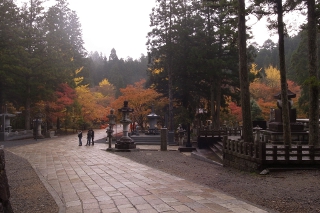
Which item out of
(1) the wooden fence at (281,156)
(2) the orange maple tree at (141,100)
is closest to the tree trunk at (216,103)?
(2) the orange maple tree at (141,100)

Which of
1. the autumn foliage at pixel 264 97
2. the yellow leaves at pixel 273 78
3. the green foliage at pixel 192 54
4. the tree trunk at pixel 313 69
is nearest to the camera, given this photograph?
the tree trunk at pixel 313 69

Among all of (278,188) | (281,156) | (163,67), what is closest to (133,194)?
(278,188)

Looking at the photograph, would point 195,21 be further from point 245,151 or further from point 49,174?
point 49,174

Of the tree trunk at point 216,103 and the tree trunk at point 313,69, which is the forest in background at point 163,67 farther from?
the tree trunk at point 313,69

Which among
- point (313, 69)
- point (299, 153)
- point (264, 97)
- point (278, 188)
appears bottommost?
point (278, 188)

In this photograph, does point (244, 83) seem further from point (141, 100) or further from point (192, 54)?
point (141, 100)

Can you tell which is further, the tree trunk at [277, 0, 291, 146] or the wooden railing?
the tree trunk at [277, 0, 291, 146]

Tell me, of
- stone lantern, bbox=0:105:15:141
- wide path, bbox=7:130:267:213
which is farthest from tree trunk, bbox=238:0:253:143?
stone lantern, bbox=0:105:15:141

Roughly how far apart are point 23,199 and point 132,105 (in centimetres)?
2721

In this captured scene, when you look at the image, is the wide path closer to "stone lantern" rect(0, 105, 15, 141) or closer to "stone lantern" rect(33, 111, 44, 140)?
"stone lantern" rect(0, 105, 15, 141)

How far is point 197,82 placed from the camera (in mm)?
30188

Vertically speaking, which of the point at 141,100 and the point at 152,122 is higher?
the point at 141,100

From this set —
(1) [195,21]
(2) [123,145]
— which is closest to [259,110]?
(1) [195,21]

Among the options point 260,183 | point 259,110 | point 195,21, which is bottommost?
point 260,183
